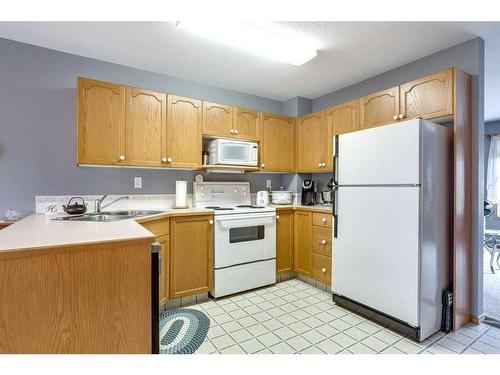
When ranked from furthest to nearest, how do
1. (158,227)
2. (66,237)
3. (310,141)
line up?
(310,141) → (158,227) → (66,237)

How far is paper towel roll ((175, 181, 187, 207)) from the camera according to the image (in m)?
2.67

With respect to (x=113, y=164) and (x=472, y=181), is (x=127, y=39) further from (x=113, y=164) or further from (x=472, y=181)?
(x=472, y=181)

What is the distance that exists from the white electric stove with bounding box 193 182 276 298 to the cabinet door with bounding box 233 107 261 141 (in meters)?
0.67

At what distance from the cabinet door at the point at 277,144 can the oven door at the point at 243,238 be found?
717 mm

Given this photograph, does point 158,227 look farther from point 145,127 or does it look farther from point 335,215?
point 335,215

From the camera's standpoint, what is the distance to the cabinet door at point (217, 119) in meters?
2.71

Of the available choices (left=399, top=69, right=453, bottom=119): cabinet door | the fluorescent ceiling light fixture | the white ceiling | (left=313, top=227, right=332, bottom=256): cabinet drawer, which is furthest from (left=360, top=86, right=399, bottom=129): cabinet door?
(left=313, top=227, right=332, bottom=256): cabinet drawer

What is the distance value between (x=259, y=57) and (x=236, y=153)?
1000 mm

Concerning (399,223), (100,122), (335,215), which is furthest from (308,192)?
(100,122)

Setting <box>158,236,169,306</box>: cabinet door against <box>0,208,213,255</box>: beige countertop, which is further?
<box>158,236,169,306</box>: cabinet door

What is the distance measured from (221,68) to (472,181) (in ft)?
8.02

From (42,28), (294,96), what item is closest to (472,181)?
(294,96)

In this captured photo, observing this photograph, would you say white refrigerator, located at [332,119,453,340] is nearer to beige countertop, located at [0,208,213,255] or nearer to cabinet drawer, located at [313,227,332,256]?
cabinet drawer, located at [313,227,332,256]

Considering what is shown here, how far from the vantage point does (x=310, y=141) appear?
3.17 m
